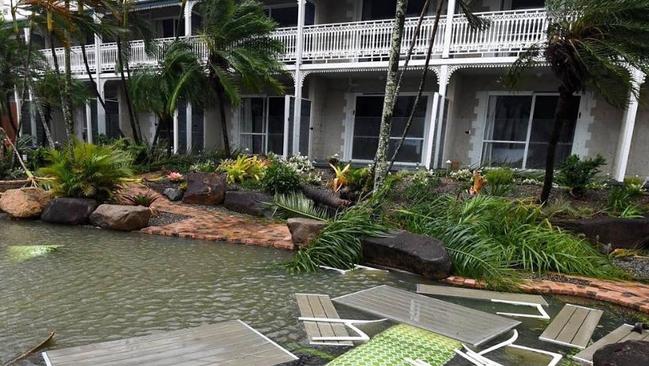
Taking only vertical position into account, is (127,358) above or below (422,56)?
below

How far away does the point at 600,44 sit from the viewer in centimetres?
523

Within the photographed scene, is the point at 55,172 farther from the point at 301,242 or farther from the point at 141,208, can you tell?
the point at 301,242

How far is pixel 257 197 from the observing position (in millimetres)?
7699

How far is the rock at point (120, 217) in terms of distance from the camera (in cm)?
609

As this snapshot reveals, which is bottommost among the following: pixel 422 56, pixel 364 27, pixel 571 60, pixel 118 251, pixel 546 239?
pixel 118 251

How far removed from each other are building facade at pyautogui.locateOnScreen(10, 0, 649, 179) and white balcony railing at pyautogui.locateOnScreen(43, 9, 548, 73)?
3 centimetres

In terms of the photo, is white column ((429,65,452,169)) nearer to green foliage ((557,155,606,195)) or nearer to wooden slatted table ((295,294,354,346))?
green foliage ((557,155,606,195))

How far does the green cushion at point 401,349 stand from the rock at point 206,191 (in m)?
5.90

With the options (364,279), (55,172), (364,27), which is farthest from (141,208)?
(364,27)

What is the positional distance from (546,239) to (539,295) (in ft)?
3.85

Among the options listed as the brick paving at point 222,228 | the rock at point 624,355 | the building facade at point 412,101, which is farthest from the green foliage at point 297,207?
the building facade at point 412,101

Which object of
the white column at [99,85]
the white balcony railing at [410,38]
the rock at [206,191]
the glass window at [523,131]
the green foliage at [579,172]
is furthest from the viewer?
the white column at [99,85]

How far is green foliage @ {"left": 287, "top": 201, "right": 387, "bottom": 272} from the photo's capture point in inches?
185

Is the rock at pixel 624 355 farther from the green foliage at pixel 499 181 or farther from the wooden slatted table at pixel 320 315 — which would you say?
the green foliage at pixel 499 181
